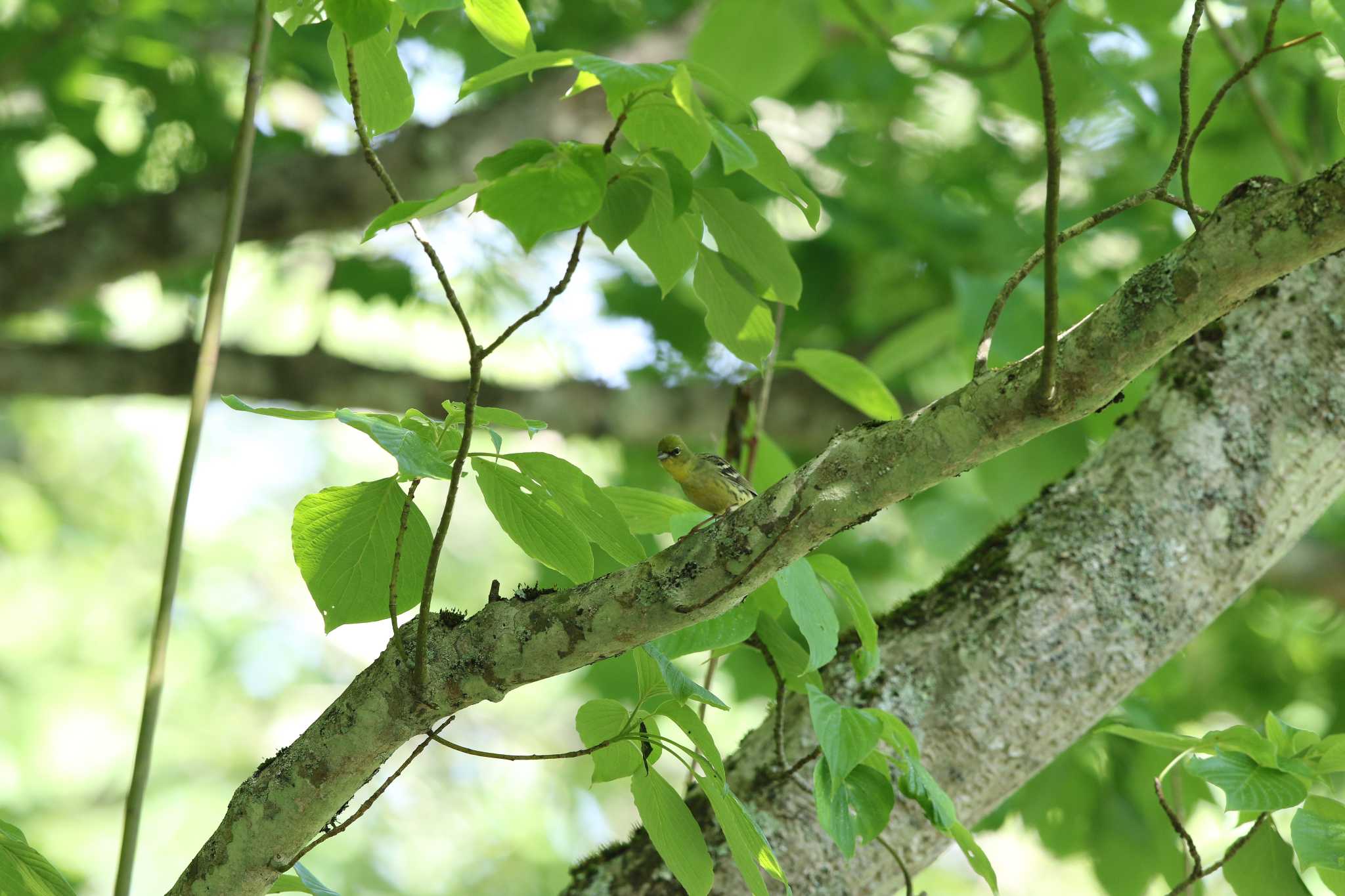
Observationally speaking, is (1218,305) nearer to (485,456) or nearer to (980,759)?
(485,456)

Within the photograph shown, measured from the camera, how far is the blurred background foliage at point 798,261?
10.2 feet

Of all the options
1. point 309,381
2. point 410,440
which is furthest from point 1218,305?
point 309,381

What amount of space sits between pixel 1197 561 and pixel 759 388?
5.84 ft

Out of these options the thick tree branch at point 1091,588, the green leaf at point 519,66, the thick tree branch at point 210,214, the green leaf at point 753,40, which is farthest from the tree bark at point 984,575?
the thick tree branch at point 210,214

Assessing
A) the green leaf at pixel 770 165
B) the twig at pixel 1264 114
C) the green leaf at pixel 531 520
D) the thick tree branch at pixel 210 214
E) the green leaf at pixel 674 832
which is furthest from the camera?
the thick tree branch at pixel 210 214

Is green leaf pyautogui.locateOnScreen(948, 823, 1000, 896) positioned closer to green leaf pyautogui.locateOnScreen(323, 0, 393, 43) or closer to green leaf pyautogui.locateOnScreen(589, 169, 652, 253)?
green leaf pyautogui.locateOnScreen(589, 169, 652, 253)

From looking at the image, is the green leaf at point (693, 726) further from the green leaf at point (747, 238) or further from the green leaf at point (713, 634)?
the green leaf at point (747, 238)

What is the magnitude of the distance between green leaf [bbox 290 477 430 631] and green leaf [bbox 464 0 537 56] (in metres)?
0.55

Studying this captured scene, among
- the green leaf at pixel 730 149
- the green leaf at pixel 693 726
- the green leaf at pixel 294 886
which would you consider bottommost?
the green leaf at pixel 693 726

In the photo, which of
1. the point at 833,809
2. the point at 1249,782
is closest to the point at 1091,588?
the point at 1249,782

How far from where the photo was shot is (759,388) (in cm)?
370

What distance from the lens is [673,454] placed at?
3.06 meters

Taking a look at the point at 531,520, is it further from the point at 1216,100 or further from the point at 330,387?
the point at 330,387

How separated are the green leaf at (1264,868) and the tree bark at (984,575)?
1.16 feet
